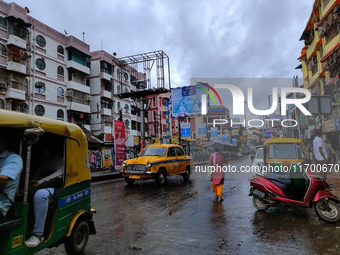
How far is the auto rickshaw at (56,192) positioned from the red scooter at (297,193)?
4.05 m

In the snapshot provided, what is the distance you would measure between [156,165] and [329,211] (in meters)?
6.90

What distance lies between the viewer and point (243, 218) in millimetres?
5777

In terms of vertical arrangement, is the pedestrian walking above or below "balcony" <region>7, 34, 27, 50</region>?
below

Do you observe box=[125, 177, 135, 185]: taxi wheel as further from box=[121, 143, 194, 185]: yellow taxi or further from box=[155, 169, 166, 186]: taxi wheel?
box=[155, 169, 166, 186]: taxi wheel

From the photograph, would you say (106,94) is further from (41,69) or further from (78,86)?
(41,69)

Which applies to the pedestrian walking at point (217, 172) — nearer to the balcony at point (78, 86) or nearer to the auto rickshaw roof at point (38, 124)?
the auto rickshaw roof at point (38, 124)

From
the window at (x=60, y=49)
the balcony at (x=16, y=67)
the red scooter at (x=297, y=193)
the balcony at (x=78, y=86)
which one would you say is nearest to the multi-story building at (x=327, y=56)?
the red scooter at (x=297, y=193)

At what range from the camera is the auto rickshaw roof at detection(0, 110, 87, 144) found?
8.59ft

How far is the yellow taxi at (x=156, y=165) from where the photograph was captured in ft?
35.6

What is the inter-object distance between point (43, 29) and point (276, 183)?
29.7 meters

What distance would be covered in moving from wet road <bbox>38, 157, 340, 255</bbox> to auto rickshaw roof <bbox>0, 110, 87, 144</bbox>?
5.96ft

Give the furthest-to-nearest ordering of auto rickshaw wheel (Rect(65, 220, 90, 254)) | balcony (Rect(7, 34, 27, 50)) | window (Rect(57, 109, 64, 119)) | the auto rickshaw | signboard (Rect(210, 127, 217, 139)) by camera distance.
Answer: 1. signboard (Rect(210, 127, 217, 139))
2. window (Rect(57, 109, 64, 119))
3. balcony (Rect(7, 34, 27, 50))
4. auto rickshaw wheel (Rect(65, 220, 90, 254))
5. the auto rickshaw

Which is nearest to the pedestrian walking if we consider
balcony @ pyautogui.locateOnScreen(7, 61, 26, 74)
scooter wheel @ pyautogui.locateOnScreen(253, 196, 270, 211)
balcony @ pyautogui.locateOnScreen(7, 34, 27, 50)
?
scooter wheel @ pyautogui.locateOnScreen(253, 196, 270, 211)

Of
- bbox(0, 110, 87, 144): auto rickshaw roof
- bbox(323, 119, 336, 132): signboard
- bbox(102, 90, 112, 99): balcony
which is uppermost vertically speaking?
bbox(102, 90, 112, 99): balcony
